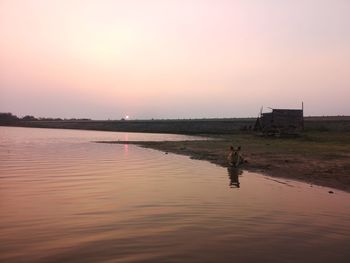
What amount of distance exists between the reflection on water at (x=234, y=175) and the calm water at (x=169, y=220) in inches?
2.1

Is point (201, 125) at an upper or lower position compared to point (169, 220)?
upper

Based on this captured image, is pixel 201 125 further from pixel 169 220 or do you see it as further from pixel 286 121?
pixel 169 220

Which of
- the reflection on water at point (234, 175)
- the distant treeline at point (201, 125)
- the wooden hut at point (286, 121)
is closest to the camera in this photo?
the reflection on water at point (234, 175)

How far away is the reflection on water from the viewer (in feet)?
64.4

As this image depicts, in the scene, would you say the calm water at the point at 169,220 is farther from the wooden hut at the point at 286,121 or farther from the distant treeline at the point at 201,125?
the distant treeline at the point at 201,125

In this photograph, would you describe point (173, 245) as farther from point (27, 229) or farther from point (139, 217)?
point (27, 229)

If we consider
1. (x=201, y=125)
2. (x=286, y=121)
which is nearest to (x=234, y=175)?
(x=286, y=121)

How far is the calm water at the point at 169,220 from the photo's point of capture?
29.9 ft

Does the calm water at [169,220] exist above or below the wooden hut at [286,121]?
below

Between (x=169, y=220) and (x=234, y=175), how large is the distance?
37.1 ft

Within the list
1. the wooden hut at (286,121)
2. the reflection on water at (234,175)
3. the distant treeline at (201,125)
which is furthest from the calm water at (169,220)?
the distant treeline at (201,125)

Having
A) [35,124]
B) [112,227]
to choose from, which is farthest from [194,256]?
[35,124]

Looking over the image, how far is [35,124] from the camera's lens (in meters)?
168

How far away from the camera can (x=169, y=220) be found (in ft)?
39.8
